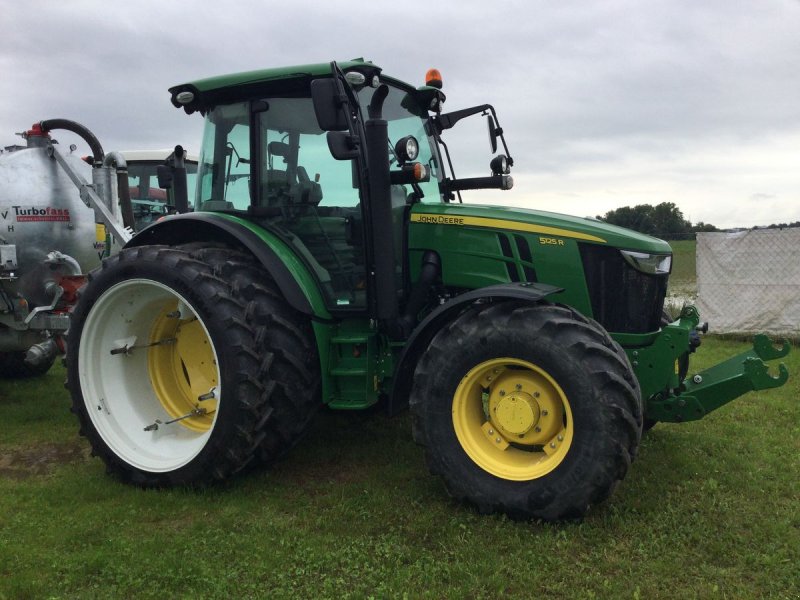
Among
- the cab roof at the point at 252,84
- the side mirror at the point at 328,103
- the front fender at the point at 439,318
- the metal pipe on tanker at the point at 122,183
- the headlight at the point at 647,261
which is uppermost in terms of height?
the cab roof at the point at 252,84

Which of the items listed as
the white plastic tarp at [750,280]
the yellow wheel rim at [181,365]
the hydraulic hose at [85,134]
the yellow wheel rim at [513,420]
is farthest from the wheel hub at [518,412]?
the white plastic tarp at [750,280]

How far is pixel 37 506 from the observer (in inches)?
150

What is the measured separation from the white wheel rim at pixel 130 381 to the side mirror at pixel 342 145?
135 cm

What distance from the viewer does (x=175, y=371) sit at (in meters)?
4.66

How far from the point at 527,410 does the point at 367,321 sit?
1.16 metres

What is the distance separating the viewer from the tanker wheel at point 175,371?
3.80 metres

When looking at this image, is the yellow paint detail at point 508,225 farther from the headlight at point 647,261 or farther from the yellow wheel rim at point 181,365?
the yellow wheel rim at point 181,365

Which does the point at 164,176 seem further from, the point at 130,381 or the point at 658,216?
the point at 658,216

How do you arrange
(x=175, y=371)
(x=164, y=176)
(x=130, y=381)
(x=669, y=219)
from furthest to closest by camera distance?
(x=669, y=219) < (x=164, y=176) < (x=175, y=371) < (x=130, y=381)

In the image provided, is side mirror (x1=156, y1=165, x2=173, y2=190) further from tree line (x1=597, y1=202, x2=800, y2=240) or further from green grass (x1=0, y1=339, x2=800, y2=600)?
tree line (x1=597, y1=202, x2=800, y2=240)

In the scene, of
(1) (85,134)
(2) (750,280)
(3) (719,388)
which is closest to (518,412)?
(3) (719,388)

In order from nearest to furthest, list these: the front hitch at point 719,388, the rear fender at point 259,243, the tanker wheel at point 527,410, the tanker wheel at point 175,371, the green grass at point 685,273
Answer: the tanker wheel at point 527,410 < the front hitch at point 719,388 < the tanker wheel at point 175,371 < the rear fender at point 259,243 < the green grass at point 685,273

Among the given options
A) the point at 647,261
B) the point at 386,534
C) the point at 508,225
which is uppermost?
the point at 508,225

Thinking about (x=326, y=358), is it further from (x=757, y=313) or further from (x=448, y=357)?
(x=757, y=313)
